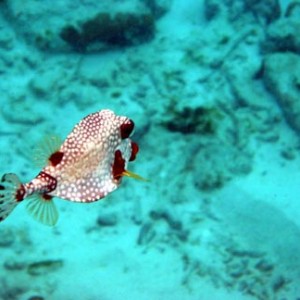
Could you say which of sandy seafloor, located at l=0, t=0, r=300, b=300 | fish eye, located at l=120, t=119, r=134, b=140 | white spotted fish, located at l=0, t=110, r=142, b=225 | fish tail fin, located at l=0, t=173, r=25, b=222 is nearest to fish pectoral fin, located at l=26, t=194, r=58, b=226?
white spotted fish, located at l=0, t=110, r=142, b=225

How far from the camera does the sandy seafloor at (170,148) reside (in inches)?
192

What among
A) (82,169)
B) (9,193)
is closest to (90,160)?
(82,169)

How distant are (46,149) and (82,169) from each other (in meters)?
0.16

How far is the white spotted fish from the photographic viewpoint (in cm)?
175

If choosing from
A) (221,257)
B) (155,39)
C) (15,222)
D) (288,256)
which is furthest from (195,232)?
(155,39)

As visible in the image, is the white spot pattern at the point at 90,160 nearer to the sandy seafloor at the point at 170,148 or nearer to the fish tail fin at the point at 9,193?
the fish tail fin at the point at 9,193

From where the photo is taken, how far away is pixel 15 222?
17.4ft

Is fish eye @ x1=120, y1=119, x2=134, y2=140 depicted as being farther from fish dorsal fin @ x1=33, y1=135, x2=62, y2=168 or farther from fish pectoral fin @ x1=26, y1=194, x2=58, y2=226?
fish pectoral fin @ x1=26, y1=194, x2=58, y2=226

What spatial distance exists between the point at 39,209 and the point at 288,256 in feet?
13.4

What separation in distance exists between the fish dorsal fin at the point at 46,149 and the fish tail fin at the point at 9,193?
12 cm

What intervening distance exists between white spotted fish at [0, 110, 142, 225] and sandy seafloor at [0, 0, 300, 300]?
293 cm

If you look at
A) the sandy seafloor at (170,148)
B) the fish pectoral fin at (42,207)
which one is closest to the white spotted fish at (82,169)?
the fish pectoral fin at (42,207)

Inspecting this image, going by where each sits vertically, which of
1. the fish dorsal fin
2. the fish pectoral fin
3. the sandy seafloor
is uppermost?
the fish dorsal fin

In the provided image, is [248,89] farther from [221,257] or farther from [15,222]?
[15,222]
